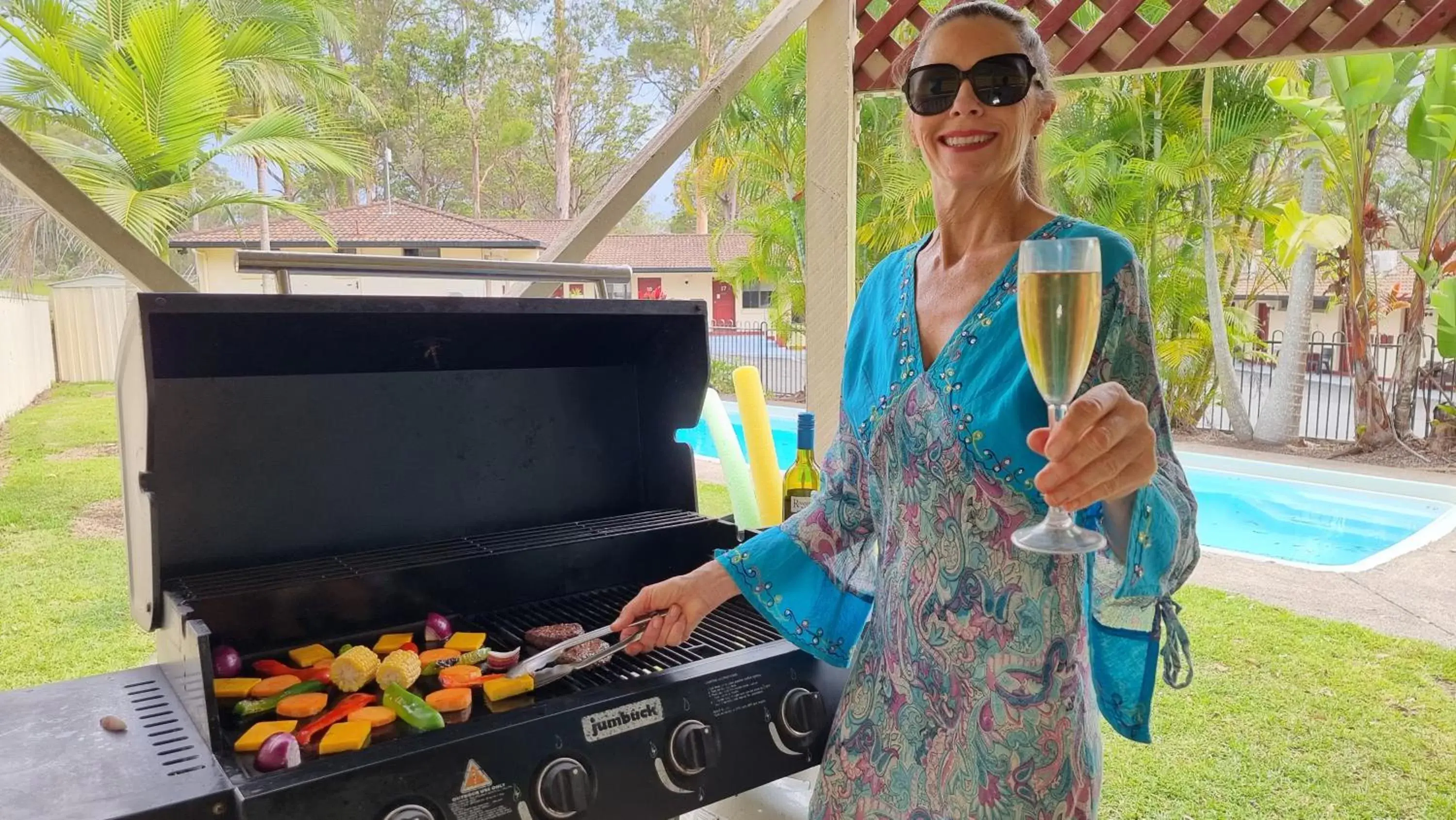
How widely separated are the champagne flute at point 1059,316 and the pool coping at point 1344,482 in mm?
6803

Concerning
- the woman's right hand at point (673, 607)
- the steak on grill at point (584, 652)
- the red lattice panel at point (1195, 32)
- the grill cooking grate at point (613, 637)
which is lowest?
the grill cooking grate at point (613, 637)

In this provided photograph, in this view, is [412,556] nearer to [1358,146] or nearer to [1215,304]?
[1358,146]

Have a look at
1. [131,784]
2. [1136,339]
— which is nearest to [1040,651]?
[1136,339]

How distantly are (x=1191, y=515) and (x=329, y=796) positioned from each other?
98 cm

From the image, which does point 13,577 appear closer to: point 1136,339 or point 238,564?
point 238,564

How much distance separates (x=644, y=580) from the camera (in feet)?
6.18

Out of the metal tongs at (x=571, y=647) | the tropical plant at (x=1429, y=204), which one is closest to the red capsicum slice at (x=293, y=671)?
the metal tongs at (x=571, y=647)

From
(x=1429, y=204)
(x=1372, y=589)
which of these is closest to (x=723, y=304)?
(x=1429, y=204)

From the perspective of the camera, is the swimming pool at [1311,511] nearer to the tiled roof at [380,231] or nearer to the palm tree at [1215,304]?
the palm tree at [1215,304]

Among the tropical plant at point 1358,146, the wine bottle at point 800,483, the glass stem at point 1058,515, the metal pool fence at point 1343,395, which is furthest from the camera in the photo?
the metal pool fence at point 1343,395

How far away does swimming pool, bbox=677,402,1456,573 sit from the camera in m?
8.52

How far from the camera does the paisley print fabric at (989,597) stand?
44.9 inches

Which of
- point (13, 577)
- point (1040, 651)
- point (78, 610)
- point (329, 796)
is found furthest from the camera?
point (13, 577)

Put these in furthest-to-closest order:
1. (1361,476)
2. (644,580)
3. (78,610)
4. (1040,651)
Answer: (1361,476)
(78,610)
(644,580)
(1040,651)
